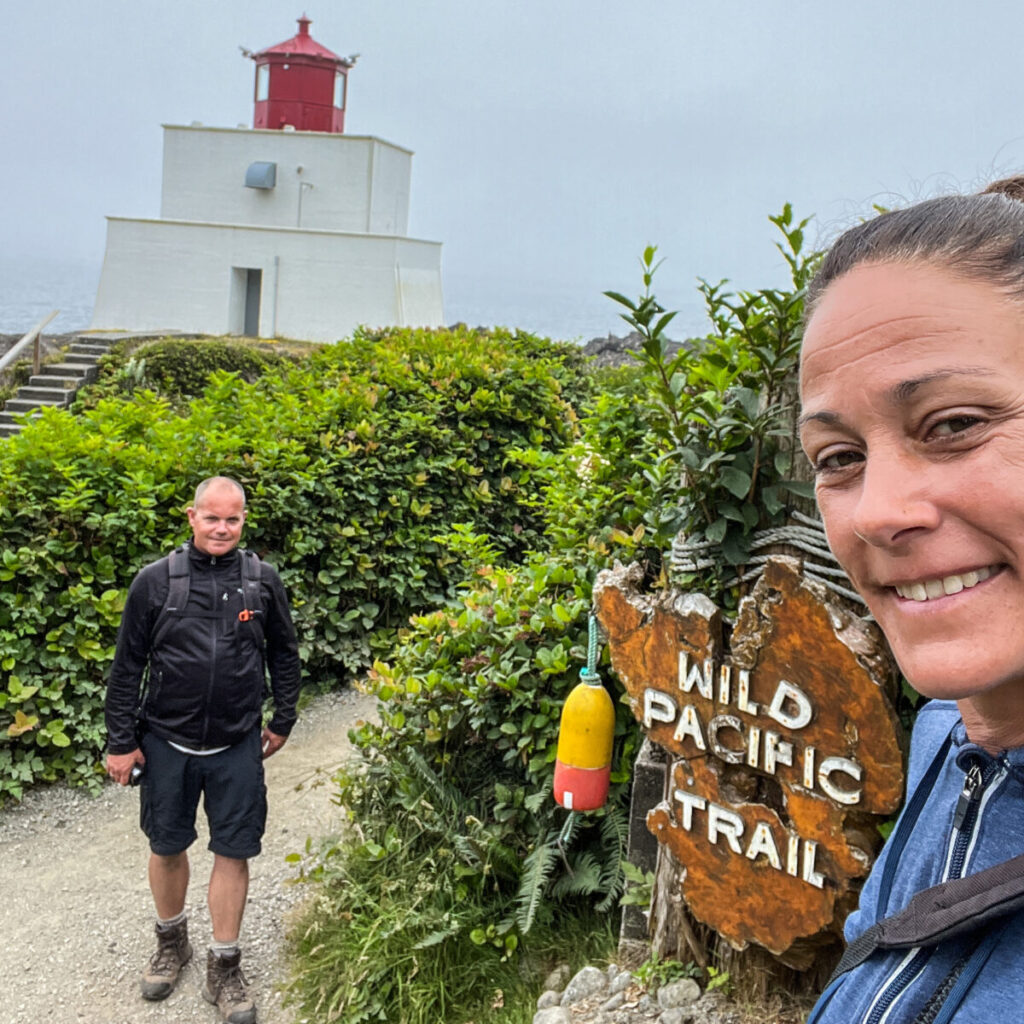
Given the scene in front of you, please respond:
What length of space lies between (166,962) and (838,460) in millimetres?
4658

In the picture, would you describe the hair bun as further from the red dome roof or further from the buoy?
the red dome roof

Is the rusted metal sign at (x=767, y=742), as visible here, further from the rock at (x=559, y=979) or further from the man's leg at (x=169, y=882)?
the man's leg at (x=169, y=882)

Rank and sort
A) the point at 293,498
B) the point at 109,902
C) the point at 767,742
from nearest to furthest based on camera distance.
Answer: the point at 767,742 → the point at 109,902 → the point at 293,498

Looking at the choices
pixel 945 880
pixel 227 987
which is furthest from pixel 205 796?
pixel 945 880

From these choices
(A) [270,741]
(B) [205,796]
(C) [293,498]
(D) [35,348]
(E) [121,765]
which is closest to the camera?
(E) [121,765]

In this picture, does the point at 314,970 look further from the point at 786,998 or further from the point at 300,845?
the point at 786,998

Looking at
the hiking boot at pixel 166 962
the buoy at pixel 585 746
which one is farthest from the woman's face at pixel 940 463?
the hiking boot at pixel 166 962

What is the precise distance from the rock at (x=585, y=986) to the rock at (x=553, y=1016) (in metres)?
0.09

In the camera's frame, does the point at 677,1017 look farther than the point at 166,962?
No

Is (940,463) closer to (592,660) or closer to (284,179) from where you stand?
(592,660)

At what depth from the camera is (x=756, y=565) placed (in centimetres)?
335

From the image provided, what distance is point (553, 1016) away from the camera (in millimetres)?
3529

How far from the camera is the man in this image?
15.1ft

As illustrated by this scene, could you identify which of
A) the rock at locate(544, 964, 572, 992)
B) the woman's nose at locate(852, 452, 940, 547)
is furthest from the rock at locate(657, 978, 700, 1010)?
the woman's nose at locate(852, 452, 940, 547)
